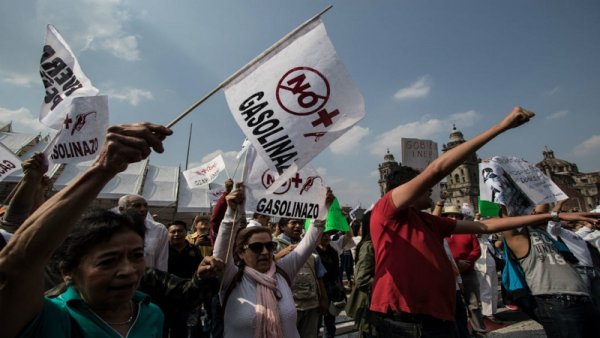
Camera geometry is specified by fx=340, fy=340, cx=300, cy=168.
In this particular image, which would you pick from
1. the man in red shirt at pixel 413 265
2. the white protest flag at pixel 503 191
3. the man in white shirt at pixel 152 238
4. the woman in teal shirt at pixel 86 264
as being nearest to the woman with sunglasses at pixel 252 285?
the man in red shirt at pixel 413 265

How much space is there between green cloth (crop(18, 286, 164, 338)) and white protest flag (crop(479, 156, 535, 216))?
136 inches

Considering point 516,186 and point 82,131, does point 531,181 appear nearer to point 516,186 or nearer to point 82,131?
point 516,186

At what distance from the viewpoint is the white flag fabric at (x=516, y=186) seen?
3.61 meters

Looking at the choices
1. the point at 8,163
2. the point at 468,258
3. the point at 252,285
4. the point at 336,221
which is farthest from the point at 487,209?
the point at 8,163

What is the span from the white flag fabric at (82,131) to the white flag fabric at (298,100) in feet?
5.71

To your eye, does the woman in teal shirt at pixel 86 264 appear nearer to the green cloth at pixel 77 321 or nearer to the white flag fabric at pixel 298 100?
the green cloth at pixel 77 321

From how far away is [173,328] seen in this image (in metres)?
3.53

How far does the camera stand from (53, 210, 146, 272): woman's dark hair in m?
1.50

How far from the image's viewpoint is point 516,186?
12.1 ft

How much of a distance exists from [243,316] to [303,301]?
1.82 meters

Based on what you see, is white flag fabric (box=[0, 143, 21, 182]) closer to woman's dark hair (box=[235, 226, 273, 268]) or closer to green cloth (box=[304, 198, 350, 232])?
woman's dark hair (box=[235, 226, 273, 268])

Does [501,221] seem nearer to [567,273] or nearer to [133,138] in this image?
[567,273]

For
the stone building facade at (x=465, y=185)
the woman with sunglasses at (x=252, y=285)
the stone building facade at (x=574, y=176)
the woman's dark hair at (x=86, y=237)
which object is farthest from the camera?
the stone building facade at (x=465, y=185)

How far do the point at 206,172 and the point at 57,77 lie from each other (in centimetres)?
734
